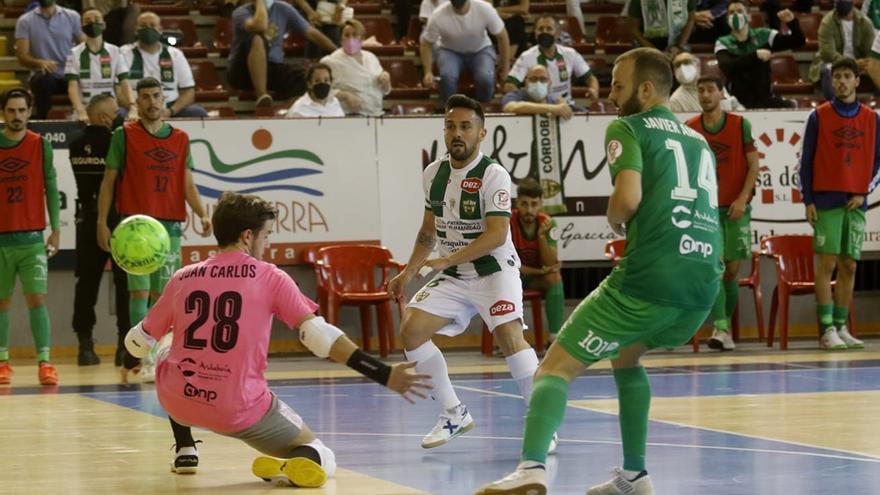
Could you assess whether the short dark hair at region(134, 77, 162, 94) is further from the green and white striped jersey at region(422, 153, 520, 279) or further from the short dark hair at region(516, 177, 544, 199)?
the green and white striped jersey at region(422, 153, 520, 279)

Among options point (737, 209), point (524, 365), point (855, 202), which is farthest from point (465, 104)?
point (855, 202)

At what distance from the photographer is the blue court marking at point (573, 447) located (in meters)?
6.70

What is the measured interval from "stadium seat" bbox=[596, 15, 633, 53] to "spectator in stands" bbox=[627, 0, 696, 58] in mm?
615

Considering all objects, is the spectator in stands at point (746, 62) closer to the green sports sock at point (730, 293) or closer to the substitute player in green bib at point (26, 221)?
the green sports sock at point (730, 293)

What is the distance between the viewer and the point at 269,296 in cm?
662

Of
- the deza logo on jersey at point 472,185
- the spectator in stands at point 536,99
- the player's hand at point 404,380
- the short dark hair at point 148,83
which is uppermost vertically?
the short dark hair at point 148,83

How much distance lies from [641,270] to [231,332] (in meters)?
1.81

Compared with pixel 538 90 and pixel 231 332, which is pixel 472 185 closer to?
pixel 231 332

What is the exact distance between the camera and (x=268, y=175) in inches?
598

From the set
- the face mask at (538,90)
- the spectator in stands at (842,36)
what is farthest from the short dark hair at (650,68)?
the spectator in stands at (842,36)

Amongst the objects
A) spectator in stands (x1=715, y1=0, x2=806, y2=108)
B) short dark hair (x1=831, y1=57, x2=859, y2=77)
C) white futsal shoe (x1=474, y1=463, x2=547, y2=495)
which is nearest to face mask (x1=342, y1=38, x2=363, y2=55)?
spectator in stands (x1=715, y1=0, x2=806, y2=108)

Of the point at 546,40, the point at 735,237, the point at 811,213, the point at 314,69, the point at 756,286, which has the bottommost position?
the point at 756,286

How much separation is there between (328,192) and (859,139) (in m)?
5.27

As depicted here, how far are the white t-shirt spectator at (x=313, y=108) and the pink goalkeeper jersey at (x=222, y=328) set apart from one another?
891 cm
